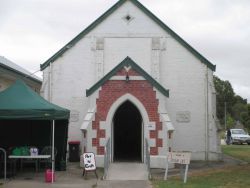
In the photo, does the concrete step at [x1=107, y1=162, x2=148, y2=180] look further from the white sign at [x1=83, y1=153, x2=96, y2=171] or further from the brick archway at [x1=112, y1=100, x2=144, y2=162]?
the brick archway at [x1=112, y1=100, x2=144, y2=162]

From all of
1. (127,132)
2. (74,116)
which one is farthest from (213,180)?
(127,132)

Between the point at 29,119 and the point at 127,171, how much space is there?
4208 mm

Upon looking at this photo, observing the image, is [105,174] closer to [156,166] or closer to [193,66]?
[156,166]

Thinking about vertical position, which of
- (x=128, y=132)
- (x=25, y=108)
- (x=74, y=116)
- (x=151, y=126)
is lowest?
(x=128, y=132)

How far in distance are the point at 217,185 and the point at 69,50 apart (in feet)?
41.0

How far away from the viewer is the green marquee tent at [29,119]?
16000mm

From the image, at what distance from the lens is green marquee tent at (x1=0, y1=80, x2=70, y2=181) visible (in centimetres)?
1600

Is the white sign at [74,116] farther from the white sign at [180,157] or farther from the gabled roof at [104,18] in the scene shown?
the white sign at [180,157]

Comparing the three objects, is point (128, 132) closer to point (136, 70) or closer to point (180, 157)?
point (136, 70)

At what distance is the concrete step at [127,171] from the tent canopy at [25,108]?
8.93 feet

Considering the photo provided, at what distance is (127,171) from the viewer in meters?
18.2

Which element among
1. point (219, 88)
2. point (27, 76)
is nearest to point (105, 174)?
point (27, 76)

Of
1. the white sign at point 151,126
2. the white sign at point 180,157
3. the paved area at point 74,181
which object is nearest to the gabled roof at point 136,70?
the white sign at point 151,126

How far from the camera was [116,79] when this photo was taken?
20.7 m
